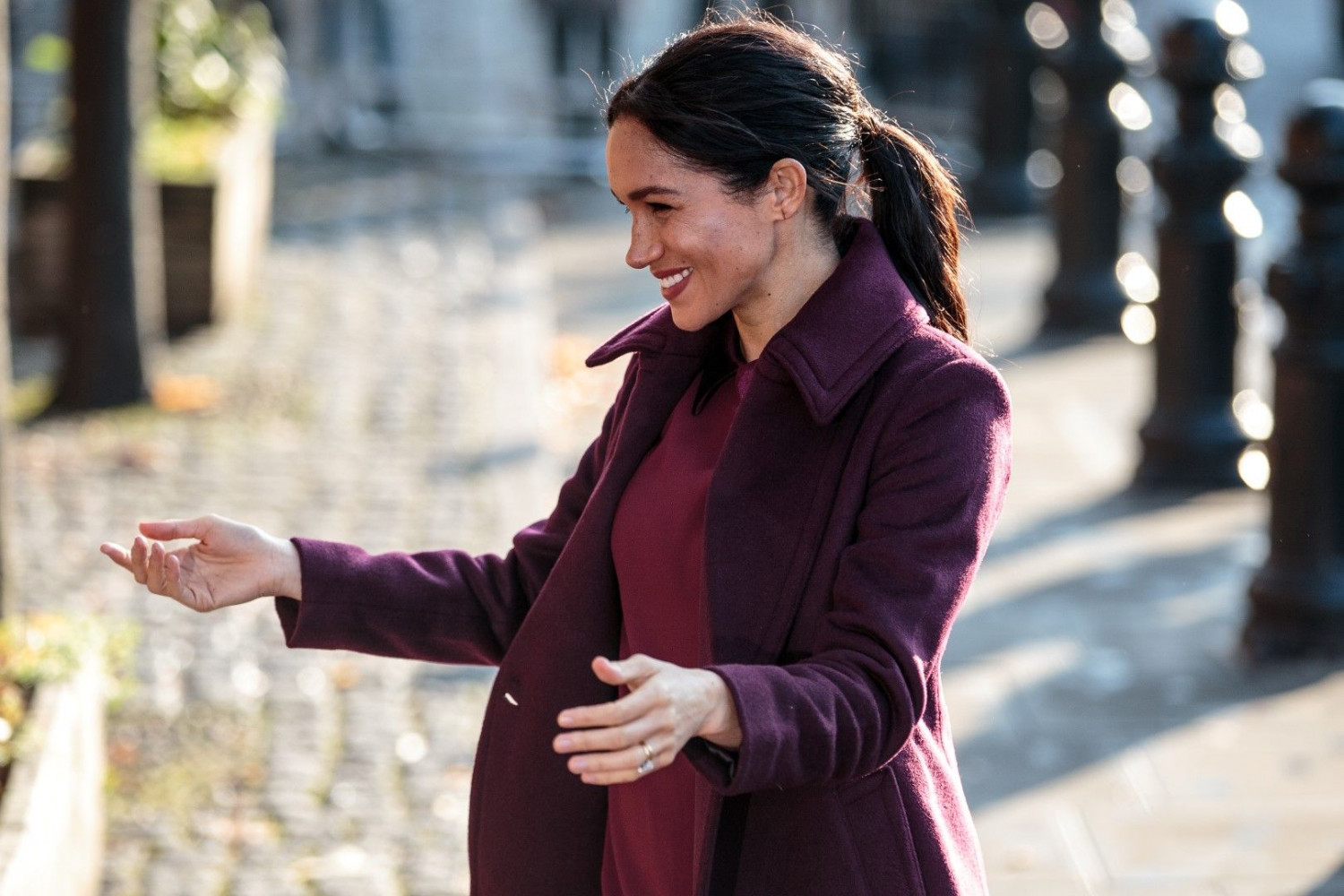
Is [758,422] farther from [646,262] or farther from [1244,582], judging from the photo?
[1244,582]

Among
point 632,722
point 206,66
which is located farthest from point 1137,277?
point 632,722

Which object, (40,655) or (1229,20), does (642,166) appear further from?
(1229,20)

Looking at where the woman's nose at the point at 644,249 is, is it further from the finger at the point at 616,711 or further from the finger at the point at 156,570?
the finger at the point at 156,570

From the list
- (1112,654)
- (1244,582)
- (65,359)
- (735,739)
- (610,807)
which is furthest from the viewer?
(65,359)

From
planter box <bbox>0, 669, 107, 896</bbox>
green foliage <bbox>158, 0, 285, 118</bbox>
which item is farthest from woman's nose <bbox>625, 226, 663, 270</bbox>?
green foliage <bbox>158, 0, 285, 118</bbox>

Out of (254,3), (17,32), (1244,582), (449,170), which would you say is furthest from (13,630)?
(17,32)

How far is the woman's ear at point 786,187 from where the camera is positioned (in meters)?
2.42

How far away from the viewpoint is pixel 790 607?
2.36 metres

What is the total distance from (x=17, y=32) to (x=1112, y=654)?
46.3ft

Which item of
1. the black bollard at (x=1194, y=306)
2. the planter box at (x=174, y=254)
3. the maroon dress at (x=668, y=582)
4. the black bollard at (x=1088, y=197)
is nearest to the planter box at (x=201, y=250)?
the planter box at (x=174, y=254)

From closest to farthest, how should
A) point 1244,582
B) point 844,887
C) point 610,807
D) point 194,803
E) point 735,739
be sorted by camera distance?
point 735,739, point 844,887, point 610,807, point 194,803, point 1244,582

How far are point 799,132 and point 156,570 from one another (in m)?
1.09

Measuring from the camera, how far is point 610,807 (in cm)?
269

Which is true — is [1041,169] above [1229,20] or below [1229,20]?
below
